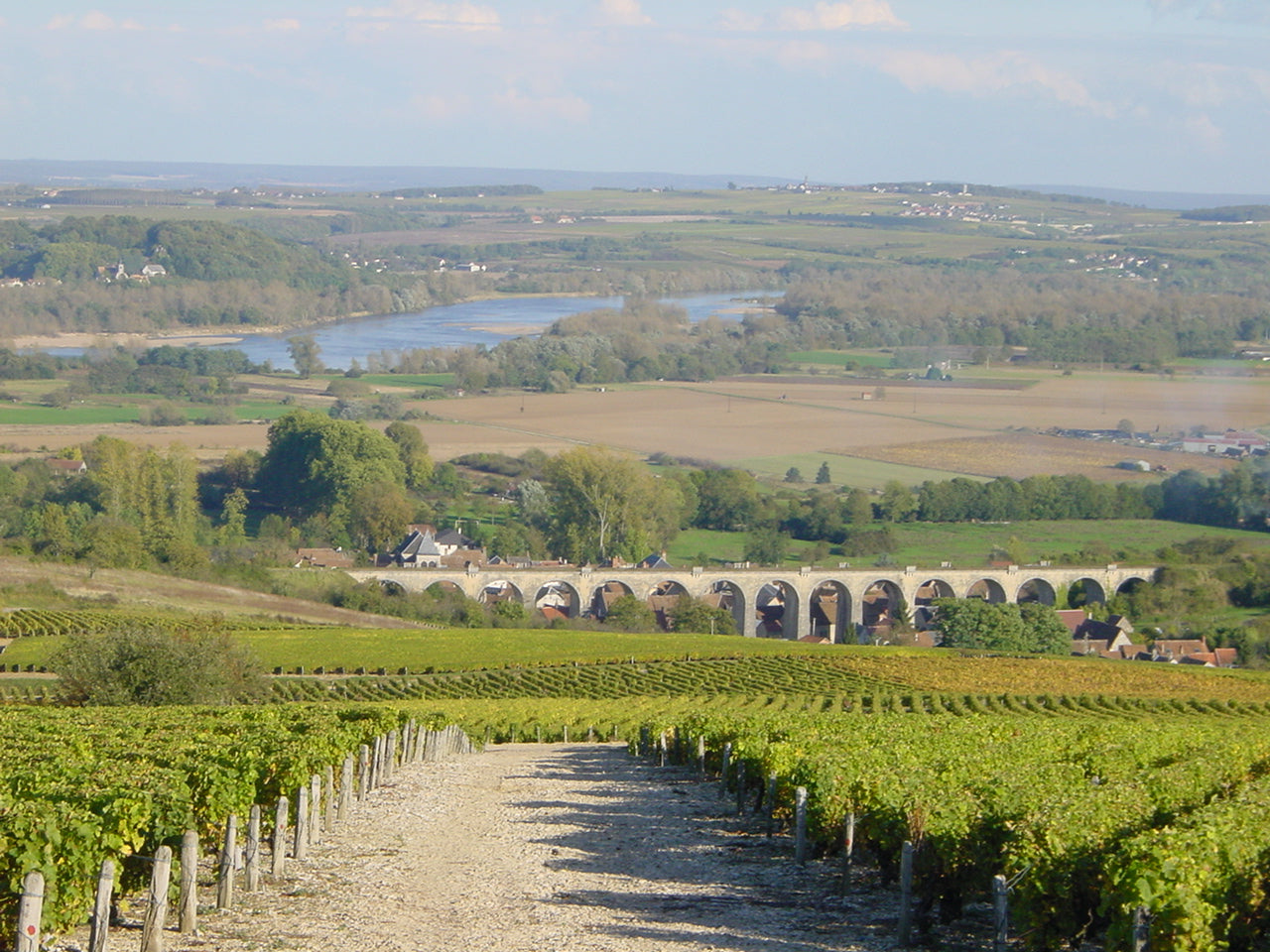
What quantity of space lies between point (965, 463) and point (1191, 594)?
3038 cm

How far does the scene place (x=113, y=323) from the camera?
6973 inches

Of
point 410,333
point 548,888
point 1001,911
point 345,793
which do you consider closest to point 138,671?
point 345,793

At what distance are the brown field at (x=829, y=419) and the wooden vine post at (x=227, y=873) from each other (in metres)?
91.1

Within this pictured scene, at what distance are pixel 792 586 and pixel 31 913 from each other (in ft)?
229

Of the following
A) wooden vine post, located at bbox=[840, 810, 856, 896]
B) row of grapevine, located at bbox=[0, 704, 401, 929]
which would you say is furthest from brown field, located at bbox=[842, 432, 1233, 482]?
wooden vine post, located at bbox=[840, 810, 856, 896]

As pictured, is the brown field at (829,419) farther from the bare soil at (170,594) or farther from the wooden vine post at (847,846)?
the wooden vine post at (847,846)

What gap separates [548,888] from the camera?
12.1 m

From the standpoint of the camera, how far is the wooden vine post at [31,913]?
8102mm

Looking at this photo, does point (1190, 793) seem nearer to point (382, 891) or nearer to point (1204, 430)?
point (382, 891)

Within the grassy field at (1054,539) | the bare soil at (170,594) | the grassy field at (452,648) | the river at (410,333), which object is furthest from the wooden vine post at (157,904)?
the river at (410,333)

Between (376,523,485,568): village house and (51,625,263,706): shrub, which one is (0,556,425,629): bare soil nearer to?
(376,523,485,568): village house

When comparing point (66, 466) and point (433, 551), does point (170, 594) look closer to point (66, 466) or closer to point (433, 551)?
point (433, 551)

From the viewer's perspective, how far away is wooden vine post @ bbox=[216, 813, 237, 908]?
11008 mm

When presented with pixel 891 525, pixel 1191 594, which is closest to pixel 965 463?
pixel 891 525
